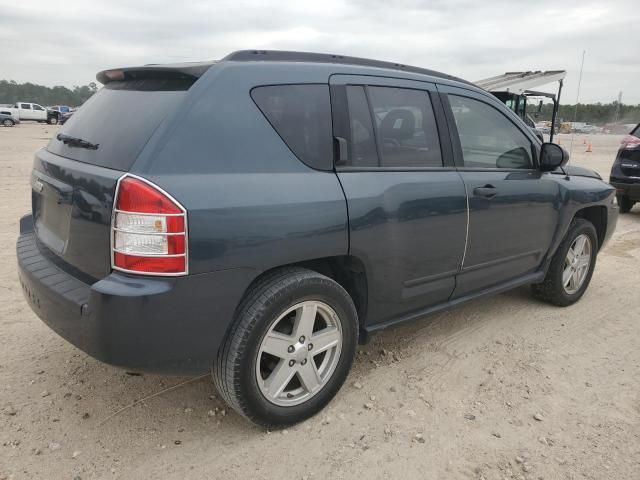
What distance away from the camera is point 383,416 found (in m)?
2.75

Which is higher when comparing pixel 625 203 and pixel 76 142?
pixel 76 142

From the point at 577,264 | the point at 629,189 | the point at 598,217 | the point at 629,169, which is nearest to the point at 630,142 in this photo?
the point at 629,169

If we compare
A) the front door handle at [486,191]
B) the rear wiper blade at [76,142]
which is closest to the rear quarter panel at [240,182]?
the rear wiper blade at [76,142]

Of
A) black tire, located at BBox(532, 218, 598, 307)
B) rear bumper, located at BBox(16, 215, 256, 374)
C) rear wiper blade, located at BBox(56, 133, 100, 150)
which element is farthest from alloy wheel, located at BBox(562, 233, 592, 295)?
rear wiper blade, located at BBox(56, 133, 100, 150)

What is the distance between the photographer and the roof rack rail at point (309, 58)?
2521mm

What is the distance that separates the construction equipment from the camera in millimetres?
14724

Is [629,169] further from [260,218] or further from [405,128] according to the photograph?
[260,218]

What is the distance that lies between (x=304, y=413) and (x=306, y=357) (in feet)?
0.99

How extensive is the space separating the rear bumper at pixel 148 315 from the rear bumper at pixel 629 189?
7.76 m

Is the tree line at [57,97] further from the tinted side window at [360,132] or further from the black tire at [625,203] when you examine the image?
the tinted side window at [360,132]

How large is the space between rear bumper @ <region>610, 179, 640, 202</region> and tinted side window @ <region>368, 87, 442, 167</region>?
6.37 metres

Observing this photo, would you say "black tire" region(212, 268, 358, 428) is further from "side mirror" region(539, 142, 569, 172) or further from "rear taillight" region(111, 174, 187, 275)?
"side mirror" region(539, 142, 569, 172)

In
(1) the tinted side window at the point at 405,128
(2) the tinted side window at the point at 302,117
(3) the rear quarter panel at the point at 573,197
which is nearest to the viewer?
(2) the tinted side window at the point at 302,117

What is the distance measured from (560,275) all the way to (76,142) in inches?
144
